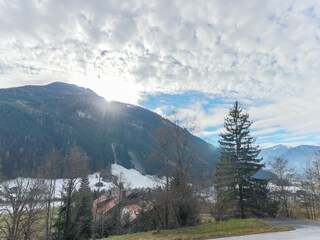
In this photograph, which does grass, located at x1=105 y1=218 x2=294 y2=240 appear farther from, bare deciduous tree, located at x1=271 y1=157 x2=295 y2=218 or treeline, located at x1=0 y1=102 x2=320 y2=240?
bare deciduous tree, located at x1=271 y1=157 x2=295 y2=218

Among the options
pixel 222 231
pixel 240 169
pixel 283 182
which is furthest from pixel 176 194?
pixel 283 182

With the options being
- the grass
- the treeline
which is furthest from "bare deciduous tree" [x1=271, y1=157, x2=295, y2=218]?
the grass

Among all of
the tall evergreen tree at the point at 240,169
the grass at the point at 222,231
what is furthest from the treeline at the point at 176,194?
the grass at the point at 222,231

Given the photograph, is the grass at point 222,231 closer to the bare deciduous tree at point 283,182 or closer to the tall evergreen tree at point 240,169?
the tall evergreen tree at point 240,169

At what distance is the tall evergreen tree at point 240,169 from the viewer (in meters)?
32.2

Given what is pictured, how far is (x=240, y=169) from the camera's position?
3228 centimetres

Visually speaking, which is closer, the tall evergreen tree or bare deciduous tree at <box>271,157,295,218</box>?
the tall evergreen tree

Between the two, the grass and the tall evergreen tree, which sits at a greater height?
the tall evergreen tree

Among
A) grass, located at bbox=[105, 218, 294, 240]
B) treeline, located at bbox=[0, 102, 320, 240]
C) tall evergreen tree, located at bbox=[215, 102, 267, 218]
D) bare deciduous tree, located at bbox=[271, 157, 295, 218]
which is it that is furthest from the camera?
bare deciduous tree, located at bbox=[271, 157, 295, 218]

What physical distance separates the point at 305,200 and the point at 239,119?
2787 centimetres

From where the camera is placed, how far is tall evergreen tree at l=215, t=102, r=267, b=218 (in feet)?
105

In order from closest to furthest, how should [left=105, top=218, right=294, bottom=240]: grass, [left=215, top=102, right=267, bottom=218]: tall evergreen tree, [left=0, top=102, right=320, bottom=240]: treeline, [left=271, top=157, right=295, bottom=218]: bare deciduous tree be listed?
1. [left=105, top=218, right=294, bottom=240]: grass
2. [left=0, top=102, right=320, bottom=240]: treeline
3. [left=215, top=102, right=267, bottom=218]: tall evergreen tree
4. [left=271, top=157, right=295, bottom=218]: bare deciduous tree

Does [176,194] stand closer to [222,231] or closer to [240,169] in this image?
[222,231]

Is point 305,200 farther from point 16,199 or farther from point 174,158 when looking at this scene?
point 16,199
